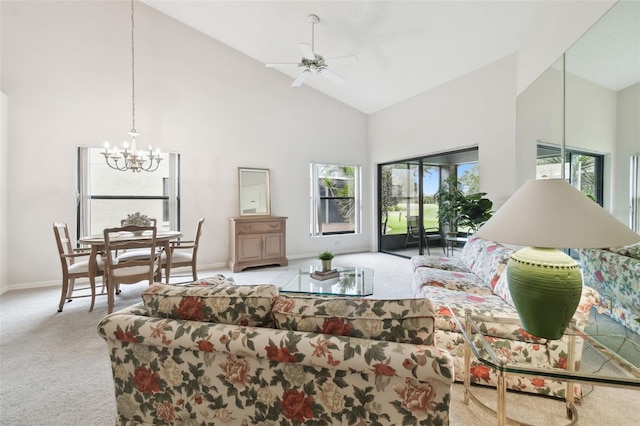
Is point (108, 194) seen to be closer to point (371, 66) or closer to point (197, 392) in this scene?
point (197, 392)

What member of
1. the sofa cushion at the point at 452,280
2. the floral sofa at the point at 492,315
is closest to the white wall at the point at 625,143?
the floral sofa at the point at 492,315

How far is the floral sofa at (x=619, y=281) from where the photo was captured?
7.13ft

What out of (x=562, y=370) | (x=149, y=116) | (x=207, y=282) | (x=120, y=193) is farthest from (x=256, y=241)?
(x=562, y=370)

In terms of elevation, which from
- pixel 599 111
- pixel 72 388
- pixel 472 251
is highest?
pixel 599 111

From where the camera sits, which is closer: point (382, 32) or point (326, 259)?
point (326, 259)

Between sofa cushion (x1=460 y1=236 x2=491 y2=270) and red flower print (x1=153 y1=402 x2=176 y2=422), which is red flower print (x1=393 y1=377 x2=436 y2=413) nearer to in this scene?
red flower print (x1=153 y1=402 x2=176 y2=422)

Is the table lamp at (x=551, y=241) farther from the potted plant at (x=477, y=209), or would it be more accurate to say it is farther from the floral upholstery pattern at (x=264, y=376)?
the potted plant at (x=477, y=209)

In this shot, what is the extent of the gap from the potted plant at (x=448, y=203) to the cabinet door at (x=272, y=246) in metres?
2.82

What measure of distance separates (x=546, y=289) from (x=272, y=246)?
13.6 feet

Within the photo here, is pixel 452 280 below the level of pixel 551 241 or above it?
below

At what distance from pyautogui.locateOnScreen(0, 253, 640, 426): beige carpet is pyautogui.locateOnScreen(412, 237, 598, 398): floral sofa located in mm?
88

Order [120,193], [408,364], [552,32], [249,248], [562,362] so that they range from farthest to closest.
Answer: [249,248]
[120,193]
[552,32]
[562,362]
[408,364]

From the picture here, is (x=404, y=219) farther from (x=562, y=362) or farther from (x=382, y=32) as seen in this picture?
(x=562, y=362)

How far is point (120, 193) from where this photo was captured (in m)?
4.35
